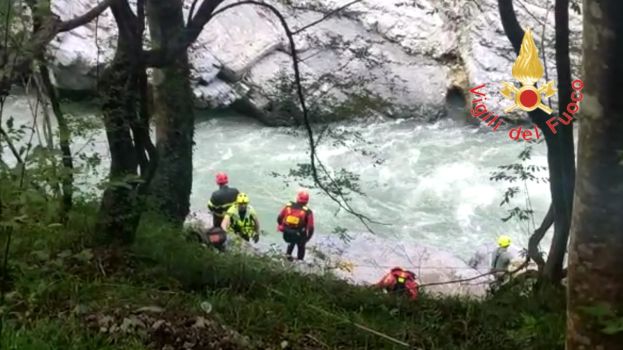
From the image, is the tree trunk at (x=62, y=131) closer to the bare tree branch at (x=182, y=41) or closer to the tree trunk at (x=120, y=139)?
the tree trunk at (x=120, y=139)

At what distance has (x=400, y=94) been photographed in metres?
15.0

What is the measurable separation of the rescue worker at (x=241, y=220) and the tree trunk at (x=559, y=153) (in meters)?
3.73

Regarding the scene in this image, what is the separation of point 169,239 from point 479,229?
7.44 meters

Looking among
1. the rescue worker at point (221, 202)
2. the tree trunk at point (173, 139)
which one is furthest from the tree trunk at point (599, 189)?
the rescue worker at point (221, 202)

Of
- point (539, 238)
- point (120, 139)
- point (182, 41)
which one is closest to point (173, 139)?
point (120, 139)

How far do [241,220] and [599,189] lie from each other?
5.89m

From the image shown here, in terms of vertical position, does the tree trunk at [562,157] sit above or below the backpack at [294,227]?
above

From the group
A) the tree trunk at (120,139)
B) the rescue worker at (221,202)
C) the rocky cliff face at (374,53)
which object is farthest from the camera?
the rocky cliff face at (374,53)

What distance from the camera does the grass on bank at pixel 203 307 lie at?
3072mm

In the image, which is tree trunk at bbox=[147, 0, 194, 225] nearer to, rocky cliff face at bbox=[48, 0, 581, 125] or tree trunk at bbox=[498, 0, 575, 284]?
tree trunk at bbox=[498, 0, 575, 284]

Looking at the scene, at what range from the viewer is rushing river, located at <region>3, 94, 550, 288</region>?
11.3 metres

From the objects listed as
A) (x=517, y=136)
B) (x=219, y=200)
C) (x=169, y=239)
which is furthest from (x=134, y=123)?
(x=517, y=136)

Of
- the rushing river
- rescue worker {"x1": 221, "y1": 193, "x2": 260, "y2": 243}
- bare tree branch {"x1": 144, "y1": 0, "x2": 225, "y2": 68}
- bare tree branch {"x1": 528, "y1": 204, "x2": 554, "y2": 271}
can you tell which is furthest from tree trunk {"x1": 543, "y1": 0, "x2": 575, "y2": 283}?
the rushing river

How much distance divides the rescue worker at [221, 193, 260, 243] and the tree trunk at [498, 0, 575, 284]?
12.2 feet
